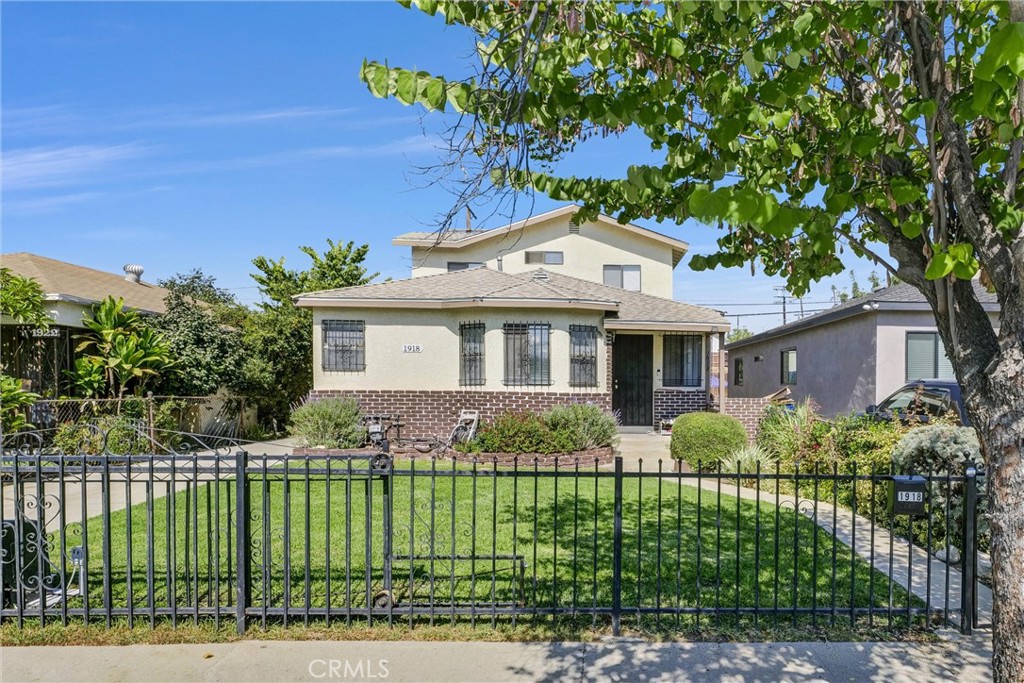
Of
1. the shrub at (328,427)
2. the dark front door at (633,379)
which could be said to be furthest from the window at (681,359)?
the shrub at (328,427)

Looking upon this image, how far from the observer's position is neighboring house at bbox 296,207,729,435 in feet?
48.5

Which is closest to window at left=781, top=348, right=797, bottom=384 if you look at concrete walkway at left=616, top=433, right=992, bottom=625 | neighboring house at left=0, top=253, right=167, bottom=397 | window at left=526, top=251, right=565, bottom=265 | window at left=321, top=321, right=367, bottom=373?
window at left=526, top=251, right=565, bottom=265

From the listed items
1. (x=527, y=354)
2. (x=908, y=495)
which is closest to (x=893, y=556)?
(x=908, y=495)

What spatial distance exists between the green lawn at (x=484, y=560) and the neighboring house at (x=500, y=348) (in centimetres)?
661

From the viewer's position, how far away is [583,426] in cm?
1230

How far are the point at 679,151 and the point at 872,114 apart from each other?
50.2 inches

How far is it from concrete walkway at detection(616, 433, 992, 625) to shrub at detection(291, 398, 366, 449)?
6.17 m

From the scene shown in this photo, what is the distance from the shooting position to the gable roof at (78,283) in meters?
14.6

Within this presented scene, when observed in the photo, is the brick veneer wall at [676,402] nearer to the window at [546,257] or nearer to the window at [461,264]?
the window at [546,257]

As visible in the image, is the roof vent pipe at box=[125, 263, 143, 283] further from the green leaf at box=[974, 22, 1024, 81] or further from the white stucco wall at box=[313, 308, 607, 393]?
the green leaf at box=[974, 22, 1024, 81]

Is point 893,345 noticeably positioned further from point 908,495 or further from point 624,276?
point 908,495

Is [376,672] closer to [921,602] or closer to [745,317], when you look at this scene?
[921,602]

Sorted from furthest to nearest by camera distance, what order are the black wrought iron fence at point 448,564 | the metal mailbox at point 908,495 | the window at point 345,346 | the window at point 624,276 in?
1. the window at point 624,276
2. the window at point 345,346
3. the metal mailbox at point 908,495
4. the black wrought iron fence at point 448,564

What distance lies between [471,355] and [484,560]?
9.71 meters
